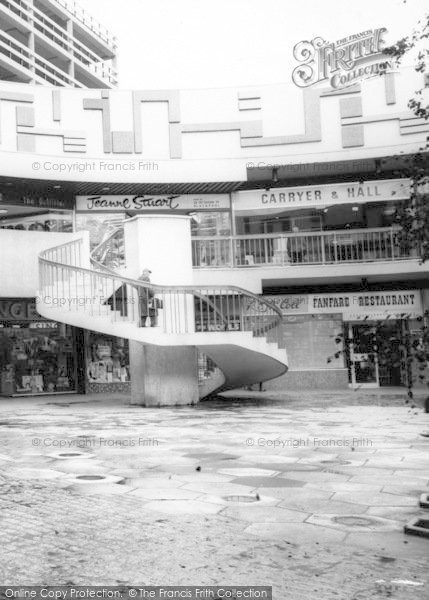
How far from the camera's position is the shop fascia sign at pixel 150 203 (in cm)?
2139

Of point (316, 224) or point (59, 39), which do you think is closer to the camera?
point (316, 224)

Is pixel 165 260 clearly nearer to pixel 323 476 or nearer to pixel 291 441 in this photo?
pixel 291 441

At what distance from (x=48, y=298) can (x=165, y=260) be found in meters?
3.20

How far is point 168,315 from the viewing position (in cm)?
1513

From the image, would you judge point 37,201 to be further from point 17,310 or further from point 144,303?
point 144,303

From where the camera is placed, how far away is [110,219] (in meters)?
21.4

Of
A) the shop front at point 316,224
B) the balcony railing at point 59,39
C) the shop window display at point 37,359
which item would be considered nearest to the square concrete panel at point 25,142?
the shop window display at point 37,359

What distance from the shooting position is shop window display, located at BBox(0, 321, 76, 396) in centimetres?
2108

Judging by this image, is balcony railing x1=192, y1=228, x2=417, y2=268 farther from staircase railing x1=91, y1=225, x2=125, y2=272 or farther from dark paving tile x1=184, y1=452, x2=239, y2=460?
dark paving tile x1=184, y1=452, x2=239, y2=460

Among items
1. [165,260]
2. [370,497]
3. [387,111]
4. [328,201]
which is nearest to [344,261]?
[328,201]

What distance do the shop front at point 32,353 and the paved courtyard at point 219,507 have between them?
10.3m

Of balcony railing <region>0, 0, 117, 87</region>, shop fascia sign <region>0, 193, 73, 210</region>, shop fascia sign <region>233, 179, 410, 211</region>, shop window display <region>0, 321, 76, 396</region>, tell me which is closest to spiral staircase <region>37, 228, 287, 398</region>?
shop fascia sign <region>0, 193, 73, 210</region>

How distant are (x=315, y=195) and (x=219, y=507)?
57.6 feet

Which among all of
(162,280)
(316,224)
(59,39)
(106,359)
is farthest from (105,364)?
(59,39)
